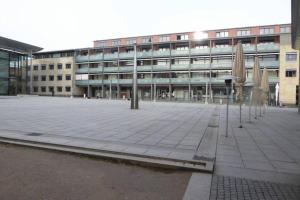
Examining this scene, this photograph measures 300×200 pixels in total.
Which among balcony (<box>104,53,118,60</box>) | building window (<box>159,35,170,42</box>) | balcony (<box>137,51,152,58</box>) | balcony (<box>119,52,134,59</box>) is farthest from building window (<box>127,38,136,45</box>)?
building window (<box>159,35,170,42</box>)

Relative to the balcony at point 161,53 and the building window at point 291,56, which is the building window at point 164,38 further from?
the building window at point 291,56

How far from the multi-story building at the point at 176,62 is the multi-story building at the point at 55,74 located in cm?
78

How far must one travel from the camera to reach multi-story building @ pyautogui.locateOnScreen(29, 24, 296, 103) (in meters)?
50.2

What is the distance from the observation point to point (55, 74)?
236 ft

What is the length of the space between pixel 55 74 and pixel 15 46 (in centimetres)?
1982

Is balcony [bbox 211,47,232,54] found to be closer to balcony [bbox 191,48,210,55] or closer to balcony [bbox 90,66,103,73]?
balcony [bbox 191,48,210,55]

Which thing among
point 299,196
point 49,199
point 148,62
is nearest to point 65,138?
point 49,199

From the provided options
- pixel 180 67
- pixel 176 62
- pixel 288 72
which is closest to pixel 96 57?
pixel 176 62

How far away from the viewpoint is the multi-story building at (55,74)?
6931cm

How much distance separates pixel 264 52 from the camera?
48719mm

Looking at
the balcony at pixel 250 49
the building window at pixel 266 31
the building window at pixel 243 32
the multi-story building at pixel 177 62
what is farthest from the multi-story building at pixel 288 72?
the building window at pixel 243 32

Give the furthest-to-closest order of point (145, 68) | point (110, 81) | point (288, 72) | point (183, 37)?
point (110, 81)
point (183, 37)
point (145, 68)
point (288, 72)

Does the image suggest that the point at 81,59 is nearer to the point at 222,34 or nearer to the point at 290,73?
the point at 222,34

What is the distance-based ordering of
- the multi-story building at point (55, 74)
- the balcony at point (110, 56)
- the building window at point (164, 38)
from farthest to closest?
the multi-story building at point (55, 74) < the balcony at point (110, 56) < the building window at point (164, 38)
